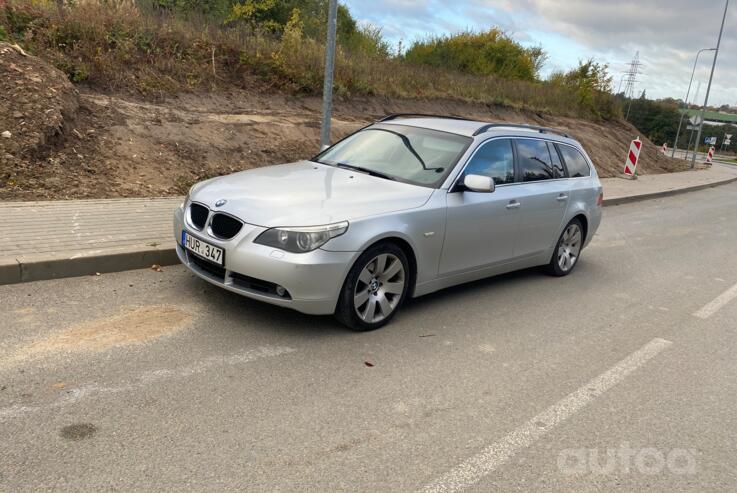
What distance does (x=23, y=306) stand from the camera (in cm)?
474

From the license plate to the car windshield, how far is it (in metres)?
1.73

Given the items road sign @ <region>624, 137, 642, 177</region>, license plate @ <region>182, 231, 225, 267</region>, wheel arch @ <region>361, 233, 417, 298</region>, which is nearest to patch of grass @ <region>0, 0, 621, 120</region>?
license plate @ <region>182, 231, 225, 267</region>

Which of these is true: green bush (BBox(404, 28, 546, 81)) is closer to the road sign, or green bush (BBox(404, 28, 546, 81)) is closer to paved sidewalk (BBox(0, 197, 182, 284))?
the road sign

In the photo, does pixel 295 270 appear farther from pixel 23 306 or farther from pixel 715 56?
pixel 715 56

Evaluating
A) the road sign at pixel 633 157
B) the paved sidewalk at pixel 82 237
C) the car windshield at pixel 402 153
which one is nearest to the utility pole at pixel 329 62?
the car windshield at pixel 402 153

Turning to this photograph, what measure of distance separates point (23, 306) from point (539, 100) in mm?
25035

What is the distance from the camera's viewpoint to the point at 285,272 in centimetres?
442

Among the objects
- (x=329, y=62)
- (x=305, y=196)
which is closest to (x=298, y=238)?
(x=305, y=196)

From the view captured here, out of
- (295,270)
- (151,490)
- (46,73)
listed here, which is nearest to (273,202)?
(295,270)

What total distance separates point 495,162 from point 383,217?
182 centimetres

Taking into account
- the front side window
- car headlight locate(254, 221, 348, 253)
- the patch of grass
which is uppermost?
the patch of grass

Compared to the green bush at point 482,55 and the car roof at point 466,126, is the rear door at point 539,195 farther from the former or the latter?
the green bush at point 482,55

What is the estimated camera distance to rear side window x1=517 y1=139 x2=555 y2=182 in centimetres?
646

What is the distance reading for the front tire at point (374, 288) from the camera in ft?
15.5
